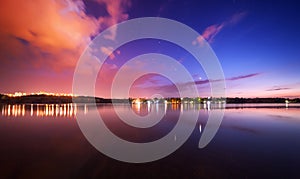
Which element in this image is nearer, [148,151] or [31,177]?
[31,177]

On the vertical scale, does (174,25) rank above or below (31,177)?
above

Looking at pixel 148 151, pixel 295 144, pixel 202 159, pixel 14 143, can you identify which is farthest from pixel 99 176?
pixel 295 144

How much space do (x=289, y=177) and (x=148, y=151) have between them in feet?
17.3

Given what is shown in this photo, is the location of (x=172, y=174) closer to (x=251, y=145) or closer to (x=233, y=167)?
(x=233, y=167)

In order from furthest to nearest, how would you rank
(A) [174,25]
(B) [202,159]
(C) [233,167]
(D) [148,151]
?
1. (A) [174,25]
2. (D) [148,151]
3. (B) [202,159]
4. (C) [233,167]

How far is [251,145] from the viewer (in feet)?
31.5

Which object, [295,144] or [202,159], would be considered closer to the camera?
[202,159]

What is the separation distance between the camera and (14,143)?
10000mm

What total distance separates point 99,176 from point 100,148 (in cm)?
355

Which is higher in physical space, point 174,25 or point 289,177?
point 174,25

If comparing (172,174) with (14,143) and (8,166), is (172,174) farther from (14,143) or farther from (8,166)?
(14,143)

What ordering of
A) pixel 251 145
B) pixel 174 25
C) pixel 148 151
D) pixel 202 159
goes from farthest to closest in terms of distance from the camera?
pixel 174 25 < pixel 251 145 < pixel 148 151 < pixel 202 159

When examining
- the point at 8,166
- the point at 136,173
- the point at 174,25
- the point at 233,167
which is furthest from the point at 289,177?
the point at 174,25

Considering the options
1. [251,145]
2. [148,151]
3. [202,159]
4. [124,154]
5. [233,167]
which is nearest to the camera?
[233,167]
